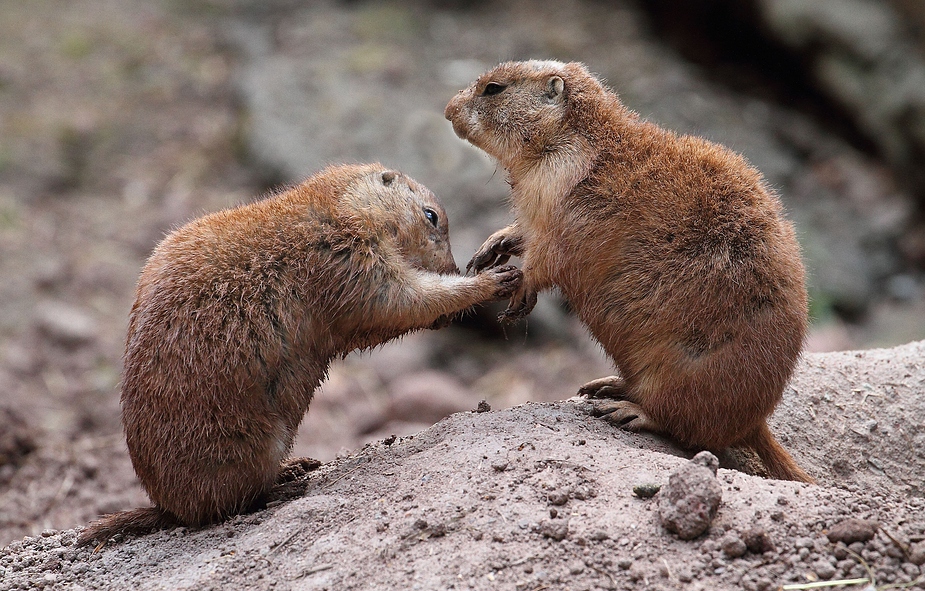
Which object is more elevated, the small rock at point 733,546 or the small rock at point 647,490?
the small rock at point 647,490

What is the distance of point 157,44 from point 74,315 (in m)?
Result: 6.49

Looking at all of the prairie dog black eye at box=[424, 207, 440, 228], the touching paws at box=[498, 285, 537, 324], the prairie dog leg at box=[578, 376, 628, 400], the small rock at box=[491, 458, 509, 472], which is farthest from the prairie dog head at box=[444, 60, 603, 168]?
the small rock at box=[491, 458, 509, 472]

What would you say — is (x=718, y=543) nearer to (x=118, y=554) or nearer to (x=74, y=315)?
(x=118, y=554)

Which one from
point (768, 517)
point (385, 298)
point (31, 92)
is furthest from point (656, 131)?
point (31, 92)

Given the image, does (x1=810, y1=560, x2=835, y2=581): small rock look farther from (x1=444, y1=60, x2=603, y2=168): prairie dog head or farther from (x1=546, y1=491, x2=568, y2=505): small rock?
(x1=444, y1=60, x2=603, y2=168): prairie dog head

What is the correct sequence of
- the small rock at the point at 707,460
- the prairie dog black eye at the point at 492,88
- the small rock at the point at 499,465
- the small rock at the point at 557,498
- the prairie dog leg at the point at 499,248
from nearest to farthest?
the small rock at the point at 707,460, the small rock at the point at 557,498, the small rock at the point at 499,465, the prairie dog leg at the point at 499,248, the prairie dog black eye at the point at 492,88

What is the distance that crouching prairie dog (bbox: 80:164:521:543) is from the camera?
4.43m

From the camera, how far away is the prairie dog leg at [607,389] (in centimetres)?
528

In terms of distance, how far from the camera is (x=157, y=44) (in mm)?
14641

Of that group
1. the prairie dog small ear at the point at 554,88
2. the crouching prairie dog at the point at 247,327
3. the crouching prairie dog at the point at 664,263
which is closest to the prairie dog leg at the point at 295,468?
the crouching prairie dog at the point at 247,327

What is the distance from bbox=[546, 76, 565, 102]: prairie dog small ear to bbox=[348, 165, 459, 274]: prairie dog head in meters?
0.91

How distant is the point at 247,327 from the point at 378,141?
23.7 ft

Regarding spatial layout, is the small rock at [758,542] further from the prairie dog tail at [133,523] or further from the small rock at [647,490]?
the prairie dog tail at [133,523]

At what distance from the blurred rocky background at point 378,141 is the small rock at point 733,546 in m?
5.23
